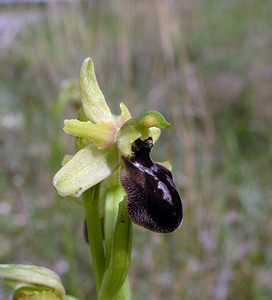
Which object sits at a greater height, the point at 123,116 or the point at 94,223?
the point at 123,116

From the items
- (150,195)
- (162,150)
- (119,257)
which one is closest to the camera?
(150,195)

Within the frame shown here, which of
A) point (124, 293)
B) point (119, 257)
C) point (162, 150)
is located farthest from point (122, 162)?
point (162, 150)

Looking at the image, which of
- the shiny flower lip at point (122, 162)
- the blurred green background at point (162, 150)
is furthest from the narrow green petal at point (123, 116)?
the blurred green background at point (162, 150)

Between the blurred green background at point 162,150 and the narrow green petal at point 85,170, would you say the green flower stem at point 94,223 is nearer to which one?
the narrow green petal at point 85,170

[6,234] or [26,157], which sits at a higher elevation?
[26,157]

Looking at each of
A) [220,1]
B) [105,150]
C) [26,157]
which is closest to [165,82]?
[26,157]

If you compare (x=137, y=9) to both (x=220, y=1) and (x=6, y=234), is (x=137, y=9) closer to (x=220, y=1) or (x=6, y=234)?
(x=220, y=1)

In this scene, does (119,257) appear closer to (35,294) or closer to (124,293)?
(124,293)
